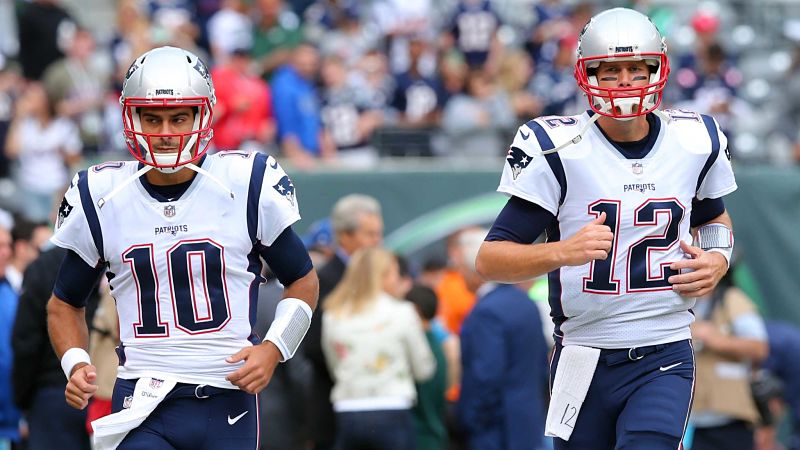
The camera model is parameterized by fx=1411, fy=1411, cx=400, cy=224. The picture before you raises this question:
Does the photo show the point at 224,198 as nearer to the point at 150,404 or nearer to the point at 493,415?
the point at 150,404

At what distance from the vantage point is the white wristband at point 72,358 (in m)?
5.02

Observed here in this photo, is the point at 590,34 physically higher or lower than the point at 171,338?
higher

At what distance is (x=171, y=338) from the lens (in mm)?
4930

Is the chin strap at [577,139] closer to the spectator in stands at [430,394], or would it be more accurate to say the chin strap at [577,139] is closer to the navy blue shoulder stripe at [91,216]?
the navy blue shoulder stripe at [91,216]

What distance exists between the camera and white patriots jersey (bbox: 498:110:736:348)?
5.00m

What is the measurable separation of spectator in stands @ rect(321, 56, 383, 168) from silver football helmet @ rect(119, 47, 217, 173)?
22.9 feet

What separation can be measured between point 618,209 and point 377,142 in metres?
7.52

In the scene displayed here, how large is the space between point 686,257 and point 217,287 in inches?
66.2

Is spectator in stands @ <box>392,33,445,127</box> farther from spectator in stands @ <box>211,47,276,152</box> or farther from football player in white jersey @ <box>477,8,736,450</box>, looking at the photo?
football player in white jersey @ <box>477,8,736,450</box>

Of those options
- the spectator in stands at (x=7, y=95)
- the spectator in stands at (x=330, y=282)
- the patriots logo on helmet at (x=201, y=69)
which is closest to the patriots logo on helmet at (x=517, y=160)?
the patriots logo on helmet at (x=201, y=69)

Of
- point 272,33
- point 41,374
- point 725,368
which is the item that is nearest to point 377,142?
point 272,33

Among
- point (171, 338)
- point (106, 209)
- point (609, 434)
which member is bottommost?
point (609, 434)

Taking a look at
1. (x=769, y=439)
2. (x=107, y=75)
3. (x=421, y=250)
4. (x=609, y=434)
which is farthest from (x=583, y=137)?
(x=107, y=75)

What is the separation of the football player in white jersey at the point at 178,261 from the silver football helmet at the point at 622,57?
1163 millimetres
